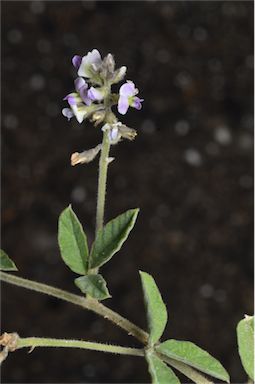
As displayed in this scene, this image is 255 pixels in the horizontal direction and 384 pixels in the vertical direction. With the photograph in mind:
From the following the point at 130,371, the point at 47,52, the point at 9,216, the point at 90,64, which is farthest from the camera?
the point at 47,52

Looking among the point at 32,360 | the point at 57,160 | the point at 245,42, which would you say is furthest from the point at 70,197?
the point at 245,42

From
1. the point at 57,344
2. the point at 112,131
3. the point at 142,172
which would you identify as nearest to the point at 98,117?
the point at 112,131

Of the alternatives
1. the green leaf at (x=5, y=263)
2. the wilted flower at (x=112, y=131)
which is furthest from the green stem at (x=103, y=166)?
the green leaf at (x=5, y=263)

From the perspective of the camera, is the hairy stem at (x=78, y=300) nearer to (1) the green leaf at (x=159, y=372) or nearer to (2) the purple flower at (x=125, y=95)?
(1) the green leaf at (x=159, y=372)

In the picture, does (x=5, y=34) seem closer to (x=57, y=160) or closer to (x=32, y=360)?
(x=57, y=160)

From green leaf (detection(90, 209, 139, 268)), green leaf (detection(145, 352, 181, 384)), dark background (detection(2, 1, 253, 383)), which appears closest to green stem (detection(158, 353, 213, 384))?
green leaf (detection(145, 352, 181, 384))

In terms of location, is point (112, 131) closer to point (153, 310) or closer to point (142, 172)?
point (153, 310)
